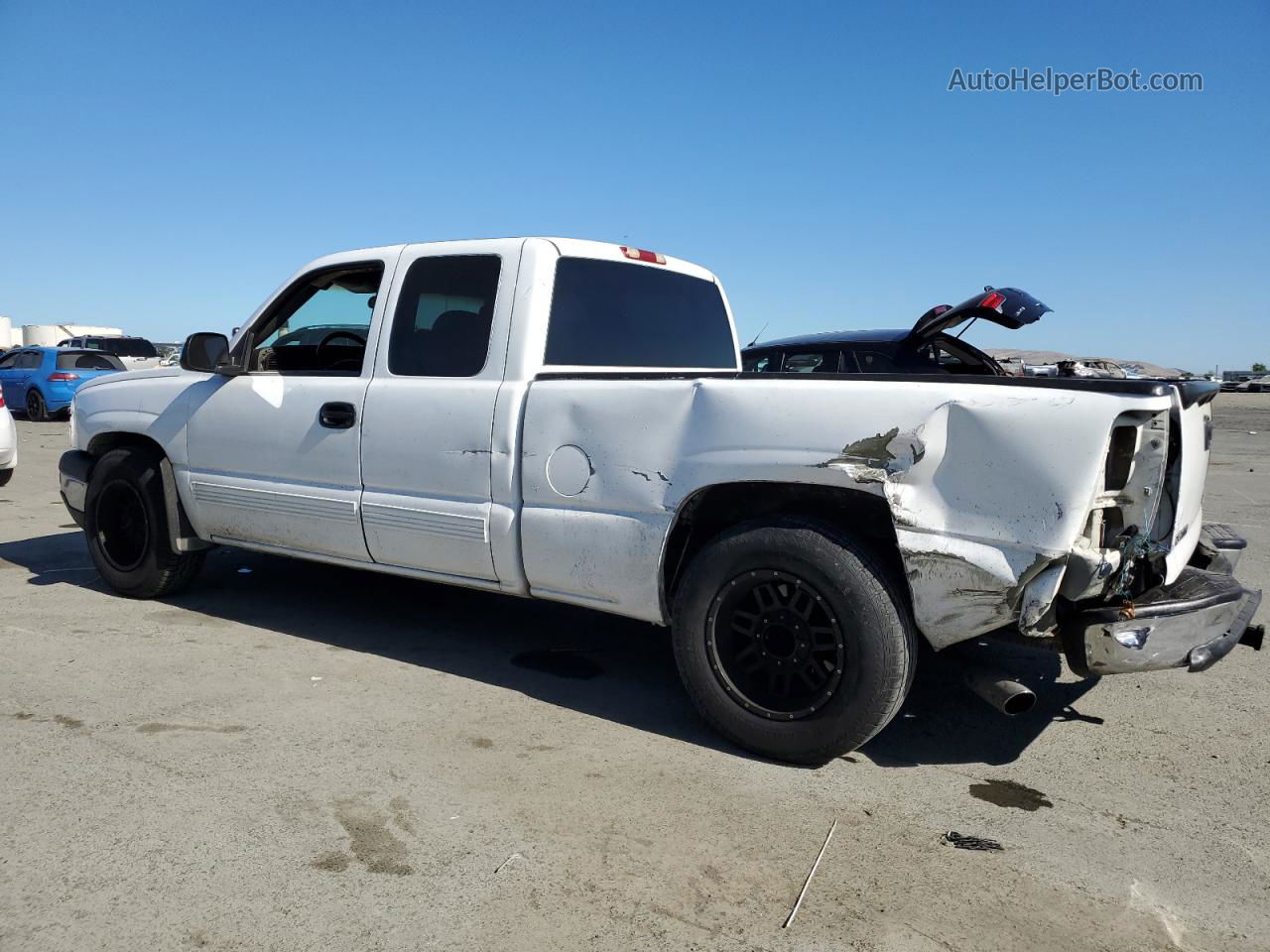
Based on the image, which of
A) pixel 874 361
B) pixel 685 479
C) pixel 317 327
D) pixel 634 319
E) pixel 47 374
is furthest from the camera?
pixel 47 374

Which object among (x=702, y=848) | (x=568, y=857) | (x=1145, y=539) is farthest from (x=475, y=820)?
(x=1145, y=539)

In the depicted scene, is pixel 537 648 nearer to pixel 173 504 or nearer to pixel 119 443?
pixel 173 504

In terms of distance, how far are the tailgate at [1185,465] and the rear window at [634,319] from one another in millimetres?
2324

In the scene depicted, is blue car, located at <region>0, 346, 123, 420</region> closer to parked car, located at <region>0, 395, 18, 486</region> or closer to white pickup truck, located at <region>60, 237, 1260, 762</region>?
parked car, located at <region>0, 395, 18, 486</region>

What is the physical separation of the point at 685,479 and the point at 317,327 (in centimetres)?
261

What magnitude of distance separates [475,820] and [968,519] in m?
1.81

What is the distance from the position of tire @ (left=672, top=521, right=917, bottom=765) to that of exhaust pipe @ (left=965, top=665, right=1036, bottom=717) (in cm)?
27

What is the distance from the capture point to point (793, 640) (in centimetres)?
344

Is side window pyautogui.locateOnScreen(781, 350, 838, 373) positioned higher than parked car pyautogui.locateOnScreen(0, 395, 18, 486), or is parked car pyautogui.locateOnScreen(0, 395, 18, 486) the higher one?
side window pyautogui.locateOnScreen(781, 350, 838, 373)

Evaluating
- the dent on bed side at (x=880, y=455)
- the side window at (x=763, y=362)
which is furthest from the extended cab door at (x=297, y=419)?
the side window at (x=763, y=362)

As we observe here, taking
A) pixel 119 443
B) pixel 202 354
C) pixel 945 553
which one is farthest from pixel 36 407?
pixel 945 553

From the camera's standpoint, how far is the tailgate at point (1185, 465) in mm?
3303

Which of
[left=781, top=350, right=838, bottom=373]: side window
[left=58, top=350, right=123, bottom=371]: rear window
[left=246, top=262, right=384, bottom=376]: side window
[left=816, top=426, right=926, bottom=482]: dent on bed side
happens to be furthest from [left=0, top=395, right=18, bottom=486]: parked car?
[left=58, top=350, right=123, bottom=371]: rear window

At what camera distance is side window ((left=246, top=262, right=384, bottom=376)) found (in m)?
4.97
